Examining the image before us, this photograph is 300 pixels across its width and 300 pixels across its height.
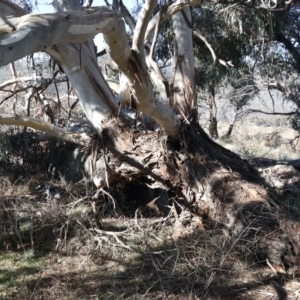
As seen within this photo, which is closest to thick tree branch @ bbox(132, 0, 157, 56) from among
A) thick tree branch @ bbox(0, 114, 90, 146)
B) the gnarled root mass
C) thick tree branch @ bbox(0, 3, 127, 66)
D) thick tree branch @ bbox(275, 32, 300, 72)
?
thick tree branch @ bbox(0, 3, 127, 66)

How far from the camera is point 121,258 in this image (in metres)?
5.70

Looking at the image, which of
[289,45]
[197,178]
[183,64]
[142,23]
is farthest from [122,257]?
[289,45]

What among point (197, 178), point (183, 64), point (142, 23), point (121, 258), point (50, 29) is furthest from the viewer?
point (183, 64)

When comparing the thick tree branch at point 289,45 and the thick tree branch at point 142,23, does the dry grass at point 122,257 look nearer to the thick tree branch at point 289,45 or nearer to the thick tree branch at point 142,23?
the thick tree branch at point 142,23

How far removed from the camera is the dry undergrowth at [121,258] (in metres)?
4.89

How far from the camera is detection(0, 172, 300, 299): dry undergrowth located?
4.89 m

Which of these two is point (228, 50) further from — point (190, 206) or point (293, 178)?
point (190, 206)

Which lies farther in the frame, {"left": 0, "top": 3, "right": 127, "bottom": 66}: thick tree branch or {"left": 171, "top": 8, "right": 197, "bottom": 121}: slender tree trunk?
{"left": 171, "top": 8, "right": 197, "bottom": 121}: slender tree trunk

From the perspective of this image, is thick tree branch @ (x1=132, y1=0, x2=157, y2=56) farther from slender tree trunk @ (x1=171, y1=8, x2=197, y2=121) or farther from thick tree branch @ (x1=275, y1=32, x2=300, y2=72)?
thick tree branch @ (x1=275, y1=32, x2=300, y2=72)

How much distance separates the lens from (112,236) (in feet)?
19.9

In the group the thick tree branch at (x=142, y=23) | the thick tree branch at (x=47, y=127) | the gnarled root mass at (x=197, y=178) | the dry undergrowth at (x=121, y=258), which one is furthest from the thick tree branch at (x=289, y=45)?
the thick tree branch at (x=142, y=23)

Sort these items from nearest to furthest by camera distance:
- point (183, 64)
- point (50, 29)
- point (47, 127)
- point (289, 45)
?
point (50, 29)
point (47, 127)
point (183, 64)
point (289, 45)

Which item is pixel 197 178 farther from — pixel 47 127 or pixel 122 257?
pixel 47 127

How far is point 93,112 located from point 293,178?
16.6 ft
